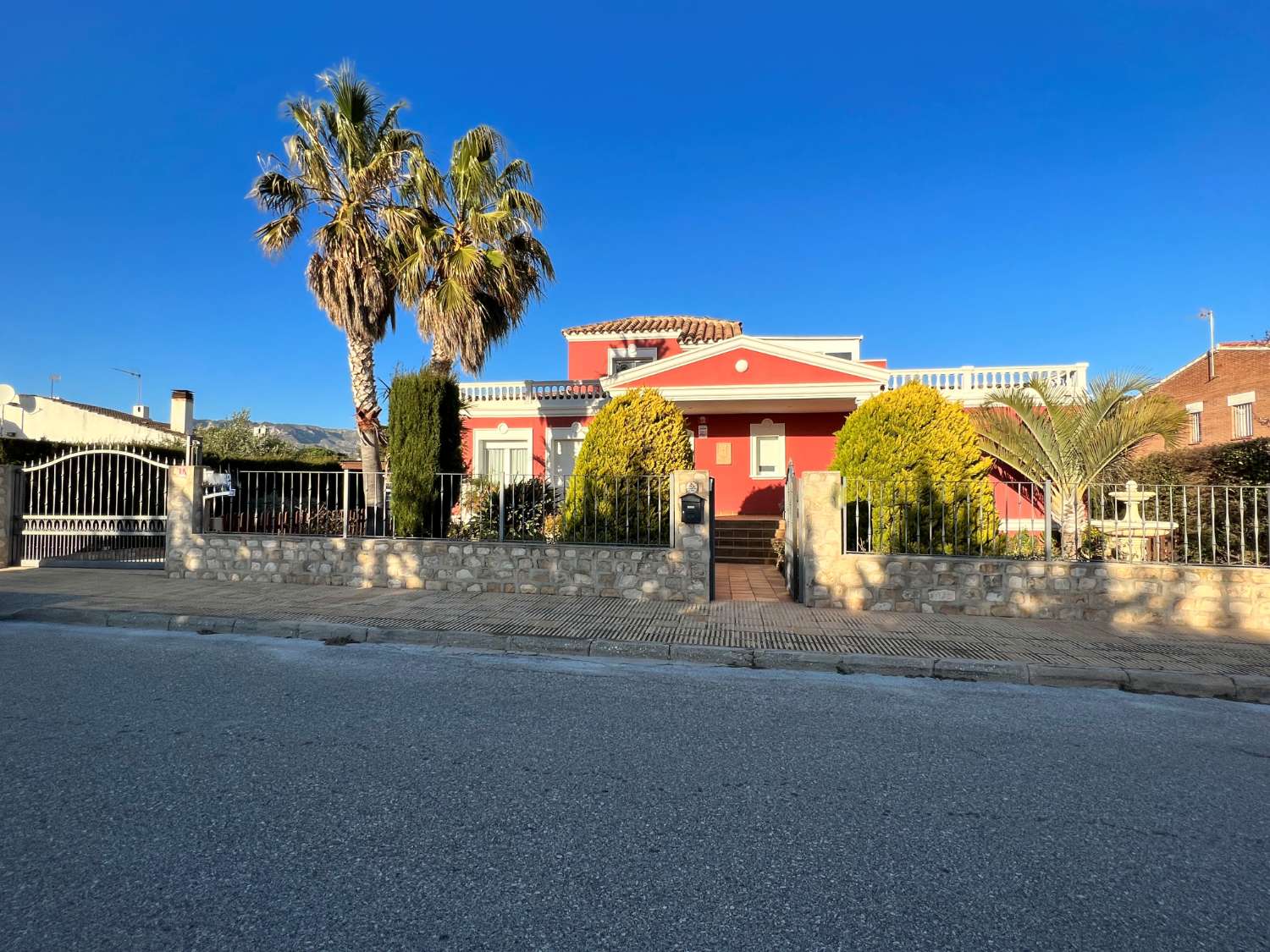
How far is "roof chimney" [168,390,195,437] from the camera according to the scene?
25.9 m

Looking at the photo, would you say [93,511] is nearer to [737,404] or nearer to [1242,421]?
[737,404]

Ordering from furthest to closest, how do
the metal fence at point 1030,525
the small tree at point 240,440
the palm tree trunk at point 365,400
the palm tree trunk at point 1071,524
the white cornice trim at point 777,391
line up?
1. the small tree at point 240,440
2. the white cornice trim at point 777,391
3. the palm tree trunk at point 365,400
4. the palm tree trunk at point 1071,524
5. the metal fence at point 1030,525

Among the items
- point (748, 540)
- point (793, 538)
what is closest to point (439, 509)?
point (793, 538)

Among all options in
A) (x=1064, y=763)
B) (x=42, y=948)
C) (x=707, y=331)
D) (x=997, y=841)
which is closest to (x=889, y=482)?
(x=1064, y=763)

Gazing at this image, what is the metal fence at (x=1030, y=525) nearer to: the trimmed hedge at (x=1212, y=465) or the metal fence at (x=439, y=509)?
the trimmed hedge at (x=1212, y=465)

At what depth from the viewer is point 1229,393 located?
22125 mm

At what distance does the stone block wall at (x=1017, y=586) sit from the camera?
7.55 m

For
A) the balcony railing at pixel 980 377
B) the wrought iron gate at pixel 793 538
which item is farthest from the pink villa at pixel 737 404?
the wrought iron gate at pixel 793 538

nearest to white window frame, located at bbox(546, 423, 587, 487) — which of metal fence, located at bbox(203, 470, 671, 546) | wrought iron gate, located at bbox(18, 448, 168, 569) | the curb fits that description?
metal fence, located at bbox(203, 470, 671, 546)

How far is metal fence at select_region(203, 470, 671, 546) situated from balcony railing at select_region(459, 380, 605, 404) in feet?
25.0

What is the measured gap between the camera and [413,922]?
2256mm

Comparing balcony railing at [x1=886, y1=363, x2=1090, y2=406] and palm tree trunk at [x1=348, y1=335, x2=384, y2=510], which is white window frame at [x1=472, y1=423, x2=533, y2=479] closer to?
palm tree trunk at [x1=348, y1=335, x2=384, y2=510]

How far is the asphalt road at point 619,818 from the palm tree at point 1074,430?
6.97 meters

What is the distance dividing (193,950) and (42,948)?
490mm
